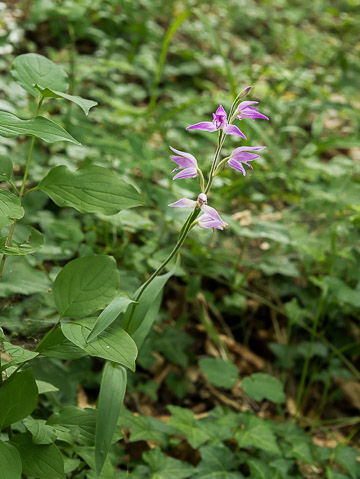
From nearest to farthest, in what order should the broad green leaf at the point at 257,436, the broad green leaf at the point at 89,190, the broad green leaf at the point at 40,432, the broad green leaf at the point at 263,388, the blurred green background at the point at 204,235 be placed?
the broad green leaf at the point at 40,432 → the broad green leaf at the point at 89,190 → the broad green leaf at the point at 257,436 → the broad green leaf at the point at 263,388 → the blurred green background at the point at 204,235

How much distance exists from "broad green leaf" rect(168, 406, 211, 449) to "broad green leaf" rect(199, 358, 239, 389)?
20 cm

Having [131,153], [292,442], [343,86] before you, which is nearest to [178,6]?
→ [343,86]

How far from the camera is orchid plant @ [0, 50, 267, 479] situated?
3.50 ft

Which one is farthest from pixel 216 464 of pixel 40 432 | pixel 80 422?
pixel 40 432

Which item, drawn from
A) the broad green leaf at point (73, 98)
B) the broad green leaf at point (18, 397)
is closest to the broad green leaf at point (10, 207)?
the broad green leaf at point (73, 98)

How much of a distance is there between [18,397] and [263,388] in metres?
1.07

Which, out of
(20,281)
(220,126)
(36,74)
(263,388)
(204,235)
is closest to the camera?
(220,126)

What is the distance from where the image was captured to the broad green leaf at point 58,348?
Result: 1143mm

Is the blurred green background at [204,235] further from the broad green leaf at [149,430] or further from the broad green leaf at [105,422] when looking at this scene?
the broad green leaf at [105,422]

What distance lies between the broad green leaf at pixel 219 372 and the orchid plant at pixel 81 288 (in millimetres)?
669

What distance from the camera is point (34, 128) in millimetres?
1065

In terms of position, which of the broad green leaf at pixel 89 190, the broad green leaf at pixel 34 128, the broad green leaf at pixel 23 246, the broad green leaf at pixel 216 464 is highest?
the broad green leaf at pixel 34 128

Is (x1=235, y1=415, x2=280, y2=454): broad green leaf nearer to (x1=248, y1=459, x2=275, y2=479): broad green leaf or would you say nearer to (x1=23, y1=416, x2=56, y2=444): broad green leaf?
(x1=248, y1=459, x2=275, y2=479): broad green leaf

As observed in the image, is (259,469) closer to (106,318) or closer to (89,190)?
(106,318)
